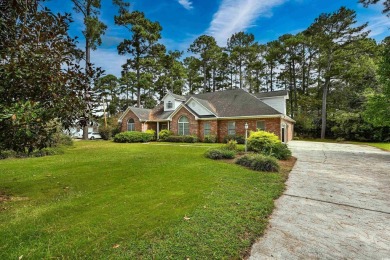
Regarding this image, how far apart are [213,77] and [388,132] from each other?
93.8ft

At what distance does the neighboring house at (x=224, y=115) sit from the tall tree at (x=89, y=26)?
914cm

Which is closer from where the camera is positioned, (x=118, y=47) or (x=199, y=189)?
(x=199, y=189)

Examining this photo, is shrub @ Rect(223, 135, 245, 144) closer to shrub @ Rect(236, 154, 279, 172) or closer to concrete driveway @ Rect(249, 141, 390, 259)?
shrub @ Rect(236, 154, 279, 172)

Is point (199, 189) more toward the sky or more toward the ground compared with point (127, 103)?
more toward the ground

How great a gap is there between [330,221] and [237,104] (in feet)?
59.1

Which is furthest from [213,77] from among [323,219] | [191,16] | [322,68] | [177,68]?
[323,219]

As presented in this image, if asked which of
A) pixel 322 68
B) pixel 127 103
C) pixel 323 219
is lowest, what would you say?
pixel 323 219

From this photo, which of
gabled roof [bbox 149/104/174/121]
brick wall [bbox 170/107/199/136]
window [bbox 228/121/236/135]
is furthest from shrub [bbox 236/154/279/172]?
gabled roof [bbox 149/104/174/121]

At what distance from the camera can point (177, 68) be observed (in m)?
35.5

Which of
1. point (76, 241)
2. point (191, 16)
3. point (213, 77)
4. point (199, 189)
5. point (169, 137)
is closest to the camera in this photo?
point (76, 241)

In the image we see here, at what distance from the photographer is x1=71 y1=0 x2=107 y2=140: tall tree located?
4.68 m

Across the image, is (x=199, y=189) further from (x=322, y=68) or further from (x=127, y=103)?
(x=127, y=103)

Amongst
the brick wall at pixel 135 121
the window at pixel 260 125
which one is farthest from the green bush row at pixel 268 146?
the brick wall at pixel 135 121

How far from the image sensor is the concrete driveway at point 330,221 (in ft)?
9.41
